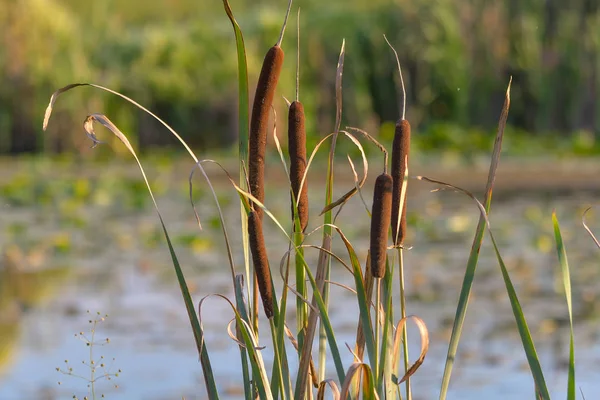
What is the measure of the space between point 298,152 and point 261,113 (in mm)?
77

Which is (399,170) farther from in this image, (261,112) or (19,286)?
(19,286)

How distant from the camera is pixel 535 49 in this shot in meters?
11.3

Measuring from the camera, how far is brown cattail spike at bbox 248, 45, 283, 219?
145cm

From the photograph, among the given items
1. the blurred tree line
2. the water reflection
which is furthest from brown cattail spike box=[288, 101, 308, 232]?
the blurred tree line

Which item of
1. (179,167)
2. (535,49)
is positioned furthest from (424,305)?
(535,49)

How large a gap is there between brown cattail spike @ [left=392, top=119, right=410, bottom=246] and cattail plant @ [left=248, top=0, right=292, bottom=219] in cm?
16

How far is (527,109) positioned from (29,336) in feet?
27.4

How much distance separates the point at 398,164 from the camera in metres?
1.49

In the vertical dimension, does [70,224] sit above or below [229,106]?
below

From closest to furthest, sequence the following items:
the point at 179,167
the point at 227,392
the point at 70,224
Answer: the point at 227,392 < the point at 70,224 < the point at 179,167

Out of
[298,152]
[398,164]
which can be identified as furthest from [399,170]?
[298,152]

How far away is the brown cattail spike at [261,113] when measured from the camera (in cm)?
145

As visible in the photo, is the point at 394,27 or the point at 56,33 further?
the point at 394,27

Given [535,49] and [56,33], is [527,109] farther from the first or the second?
[56,33]
